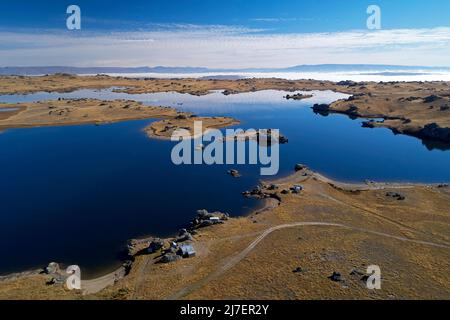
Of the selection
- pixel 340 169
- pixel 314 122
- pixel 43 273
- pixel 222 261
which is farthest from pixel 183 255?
pixel 314 122

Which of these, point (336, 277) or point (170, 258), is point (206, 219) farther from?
point (336, 277)

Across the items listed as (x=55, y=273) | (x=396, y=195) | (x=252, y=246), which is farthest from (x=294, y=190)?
(x=55, y=273)

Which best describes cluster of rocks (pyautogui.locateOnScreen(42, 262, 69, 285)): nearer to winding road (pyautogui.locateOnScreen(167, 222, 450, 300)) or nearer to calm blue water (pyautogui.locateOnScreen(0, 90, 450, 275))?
calm blue water (pyautogui.locateOnScreen(0, 90, 450, 275))

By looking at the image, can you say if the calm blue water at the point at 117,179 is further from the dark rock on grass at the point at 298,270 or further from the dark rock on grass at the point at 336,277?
the dark rock on grass at the point at 336,277

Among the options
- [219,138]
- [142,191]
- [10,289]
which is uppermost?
[219,138]

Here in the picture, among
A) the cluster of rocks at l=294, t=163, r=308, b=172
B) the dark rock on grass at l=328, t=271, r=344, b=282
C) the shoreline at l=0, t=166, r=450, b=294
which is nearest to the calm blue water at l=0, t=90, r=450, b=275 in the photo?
the shoreline at l=0, t=166, r=450, b=294

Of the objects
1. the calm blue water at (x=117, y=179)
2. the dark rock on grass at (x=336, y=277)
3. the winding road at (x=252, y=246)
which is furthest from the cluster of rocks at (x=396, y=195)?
the dark rock on grass at (x=336, y=277)

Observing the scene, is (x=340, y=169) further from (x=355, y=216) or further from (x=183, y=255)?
(x=183, y=255)
